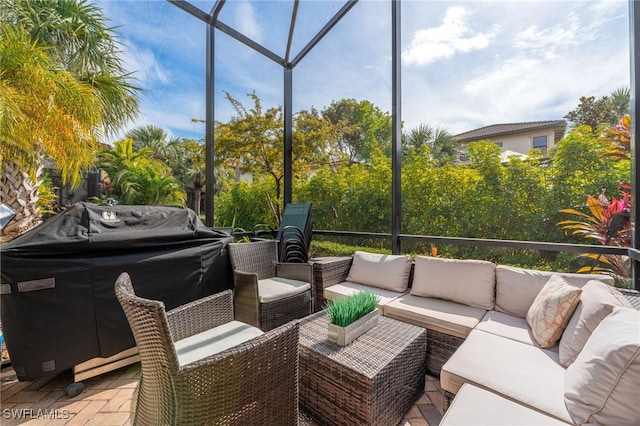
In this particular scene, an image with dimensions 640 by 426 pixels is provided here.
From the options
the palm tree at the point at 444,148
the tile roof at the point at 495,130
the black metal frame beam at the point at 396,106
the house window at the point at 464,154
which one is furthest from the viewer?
the palm tree at the point at 444,148

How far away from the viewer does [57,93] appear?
2.70 meters

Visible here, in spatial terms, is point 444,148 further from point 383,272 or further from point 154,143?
point 154,143

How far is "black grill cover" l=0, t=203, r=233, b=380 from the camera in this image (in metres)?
1.73

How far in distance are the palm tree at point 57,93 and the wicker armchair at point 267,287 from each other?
7.12 feet

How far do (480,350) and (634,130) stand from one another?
2118 millimetres

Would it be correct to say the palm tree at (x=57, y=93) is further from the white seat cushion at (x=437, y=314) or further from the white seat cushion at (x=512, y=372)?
the white seat cushion at (x=512, y=372)

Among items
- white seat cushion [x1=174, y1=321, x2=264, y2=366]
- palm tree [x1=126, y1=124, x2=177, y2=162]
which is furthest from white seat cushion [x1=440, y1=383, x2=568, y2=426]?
palm tree [x1=126, y1=124, x2=177, y2=162]

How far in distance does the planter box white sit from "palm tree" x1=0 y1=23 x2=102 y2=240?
10.4 feet

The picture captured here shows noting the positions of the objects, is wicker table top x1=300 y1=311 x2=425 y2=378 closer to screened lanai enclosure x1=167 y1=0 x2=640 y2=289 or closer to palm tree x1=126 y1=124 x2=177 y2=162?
screened lanai enclosure x1=167 y1=0 x2=640 y2=289

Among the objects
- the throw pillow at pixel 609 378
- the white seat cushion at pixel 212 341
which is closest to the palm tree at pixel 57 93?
the white seat cushion at pixel 212 341

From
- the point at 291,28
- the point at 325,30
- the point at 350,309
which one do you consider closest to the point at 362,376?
the point at 350,309

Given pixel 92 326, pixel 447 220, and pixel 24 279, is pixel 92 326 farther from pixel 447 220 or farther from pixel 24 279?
pixel 447 220

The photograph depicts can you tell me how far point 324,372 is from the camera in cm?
158

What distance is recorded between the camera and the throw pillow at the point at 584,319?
4.66ft
